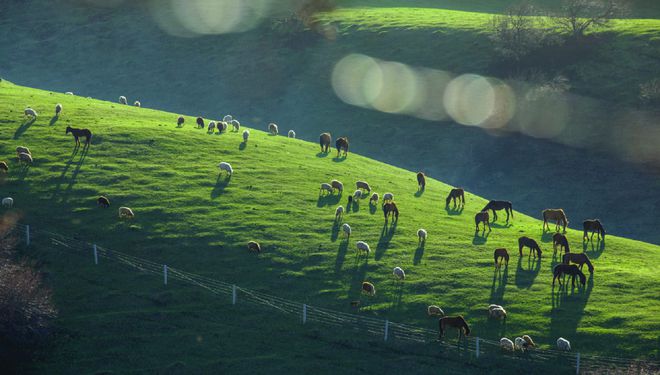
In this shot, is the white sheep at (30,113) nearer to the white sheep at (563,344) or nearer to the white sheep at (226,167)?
the white sheep at (226,167)

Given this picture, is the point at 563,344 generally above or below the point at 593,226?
below

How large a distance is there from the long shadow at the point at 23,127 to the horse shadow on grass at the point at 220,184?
17.9 meters

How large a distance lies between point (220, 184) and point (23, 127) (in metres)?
20.0

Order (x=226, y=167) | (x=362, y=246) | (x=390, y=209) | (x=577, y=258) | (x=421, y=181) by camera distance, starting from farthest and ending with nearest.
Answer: (x=421, y=181), (x=226, y=167), (x=390, y=209), (x=362, y=246), (x=577, y=258)

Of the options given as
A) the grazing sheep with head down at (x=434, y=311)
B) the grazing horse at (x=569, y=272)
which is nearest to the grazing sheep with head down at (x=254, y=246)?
the grazing sheep with head down at (x=434, y=311)

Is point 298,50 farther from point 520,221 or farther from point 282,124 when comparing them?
point 520,221

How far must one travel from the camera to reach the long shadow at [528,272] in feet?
140

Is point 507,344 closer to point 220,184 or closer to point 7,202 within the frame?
point 220,184

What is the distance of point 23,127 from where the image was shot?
6128 centimetres

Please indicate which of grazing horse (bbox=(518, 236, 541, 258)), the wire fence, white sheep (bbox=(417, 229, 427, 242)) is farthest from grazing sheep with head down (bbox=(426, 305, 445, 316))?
grazing horse (bbox=(518, 236, 541, 258))

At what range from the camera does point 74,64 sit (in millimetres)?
124688

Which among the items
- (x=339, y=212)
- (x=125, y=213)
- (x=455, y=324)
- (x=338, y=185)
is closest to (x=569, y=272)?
(x=455, y=324)

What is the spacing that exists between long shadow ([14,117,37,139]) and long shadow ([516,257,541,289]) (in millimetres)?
41409

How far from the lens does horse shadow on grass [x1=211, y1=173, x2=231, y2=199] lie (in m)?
52.4
